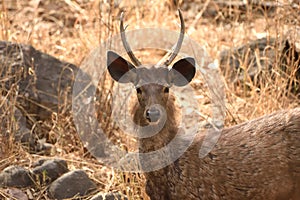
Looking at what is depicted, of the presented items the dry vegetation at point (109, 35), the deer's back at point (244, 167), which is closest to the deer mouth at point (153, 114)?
the deer's back at point (244, 167)

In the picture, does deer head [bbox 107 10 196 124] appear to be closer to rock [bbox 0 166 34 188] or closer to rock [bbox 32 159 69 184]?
rock [bbox 32 159 69 184]

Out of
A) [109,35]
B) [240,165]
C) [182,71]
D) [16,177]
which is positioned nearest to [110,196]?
[16,177]

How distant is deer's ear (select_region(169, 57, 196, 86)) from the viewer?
213 inches

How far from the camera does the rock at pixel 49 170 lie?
6.11 m

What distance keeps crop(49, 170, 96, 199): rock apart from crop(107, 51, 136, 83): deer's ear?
3.12 ft

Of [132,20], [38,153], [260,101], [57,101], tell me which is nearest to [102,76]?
[57,101]

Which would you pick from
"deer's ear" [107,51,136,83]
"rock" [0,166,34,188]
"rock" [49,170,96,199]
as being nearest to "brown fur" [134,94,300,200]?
"deer's ear" [107,51,136,83]

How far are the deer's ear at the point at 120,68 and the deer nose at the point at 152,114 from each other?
40cm

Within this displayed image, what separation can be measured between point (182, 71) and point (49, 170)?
1.43 meters

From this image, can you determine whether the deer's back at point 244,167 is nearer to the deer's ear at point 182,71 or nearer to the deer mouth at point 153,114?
the deer mouth at point 153,114

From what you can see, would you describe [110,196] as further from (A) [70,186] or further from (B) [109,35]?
(B) [109,35]

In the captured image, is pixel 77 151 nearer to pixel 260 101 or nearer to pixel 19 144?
pixel 19 144

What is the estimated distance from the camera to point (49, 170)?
242 inches

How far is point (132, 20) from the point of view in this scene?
8.95 metres
